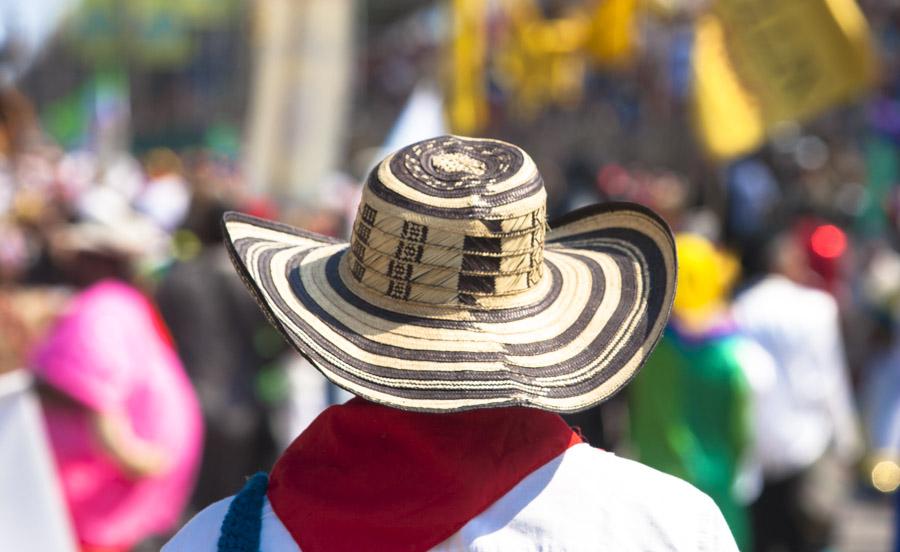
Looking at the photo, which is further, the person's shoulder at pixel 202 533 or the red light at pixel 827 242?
the red light at pixel 827 242

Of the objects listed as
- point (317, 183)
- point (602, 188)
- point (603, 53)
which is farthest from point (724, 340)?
point (603, 53)

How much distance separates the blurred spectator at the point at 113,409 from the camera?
4.10 metres

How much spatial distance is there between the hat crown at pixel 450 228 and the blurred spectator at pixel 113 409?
8.41 ft

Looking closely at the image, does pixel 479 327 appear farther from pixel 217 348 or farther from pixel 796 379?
pixel 217 348

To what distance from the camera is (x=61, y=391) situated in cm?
407

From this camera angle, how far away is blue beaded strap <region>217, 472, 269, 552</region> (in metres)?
1.64

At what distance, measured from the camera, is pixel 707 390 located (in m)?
5.06

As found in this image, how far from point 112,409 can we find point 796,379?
2859 mm

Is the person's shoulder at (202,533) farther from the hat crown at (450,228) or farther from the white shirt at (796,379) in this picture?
the white shirt at (796,379)

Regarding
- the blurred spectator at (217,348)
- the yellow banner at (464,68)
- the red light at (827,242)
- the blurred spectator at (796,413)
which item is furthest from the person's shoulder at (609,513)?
the yellow banner at (464,68)

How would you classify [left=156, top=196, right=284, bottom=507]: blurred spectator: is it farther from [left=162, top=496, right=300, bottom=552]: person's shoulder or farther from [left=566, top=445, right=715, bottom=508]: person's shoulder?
[left=566, top=445, right=715, bottom=508]: person's shoulder

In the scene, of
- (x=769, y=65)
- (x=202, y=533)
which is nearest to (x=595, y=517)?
(x=202, y=533)

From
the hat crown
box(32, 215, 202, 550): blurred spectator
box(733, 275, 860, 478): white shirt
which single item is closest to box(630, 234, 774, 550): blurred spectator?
box(733, 275, 860, 478): white shirt

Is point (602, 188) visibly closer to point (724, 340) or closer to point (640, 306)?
point (724, 340)
